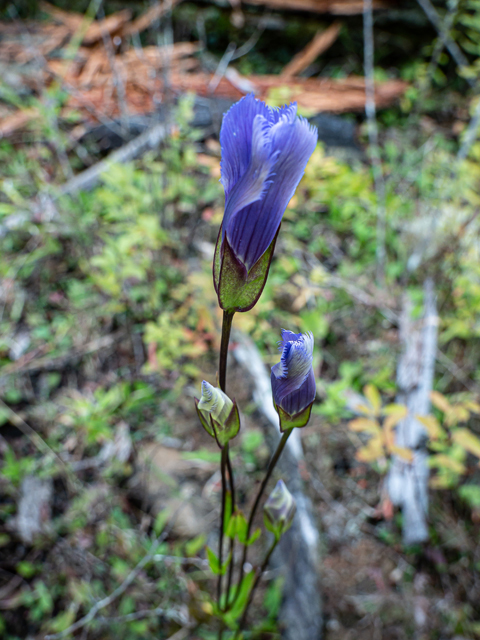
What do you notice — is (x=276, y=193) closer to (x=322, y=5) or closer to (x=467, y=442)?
(x=467, y=442)

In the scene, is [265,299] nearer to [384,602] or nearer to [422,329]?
[422,329]

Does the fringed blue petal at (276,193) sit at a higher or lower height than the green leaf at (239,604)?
higher

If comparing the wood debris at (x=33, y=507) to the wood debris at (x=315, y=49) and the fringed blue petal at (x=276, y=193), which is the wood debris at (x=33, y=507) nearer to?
the fringed blue petal at (x=276, y=193)

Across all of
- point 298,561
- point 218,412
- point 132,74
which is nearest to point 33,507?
point 298,561

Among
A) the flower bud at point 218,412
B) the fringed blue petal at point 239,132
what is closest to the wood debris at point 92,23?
the fringed blue petal at point 239,132

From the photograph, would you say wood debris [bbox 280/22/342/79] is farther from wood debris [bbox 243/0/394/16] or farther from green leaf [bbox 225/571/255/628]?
green leaf [bbox 225/571/255/628]

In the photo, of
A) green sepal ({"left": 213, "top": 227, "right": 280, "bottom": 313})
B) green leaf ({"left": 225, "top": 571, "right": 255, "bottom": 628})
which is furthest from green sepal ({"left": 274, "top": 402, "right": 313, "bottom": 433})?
green leaf ({"left": 225, "top": 571, "right": 255, "bottom": 628})
